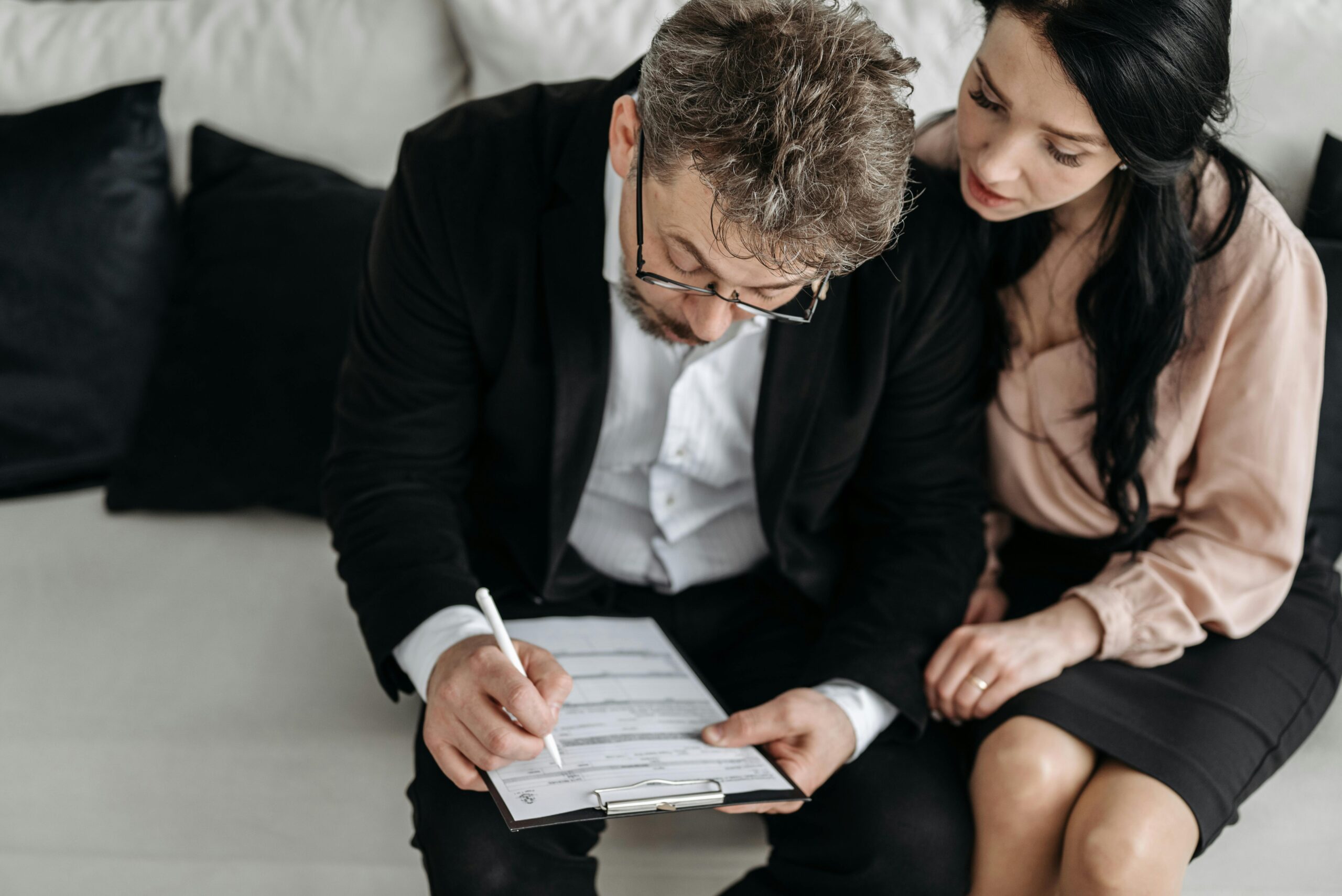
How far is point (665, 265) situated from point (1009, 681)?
62 centimetres

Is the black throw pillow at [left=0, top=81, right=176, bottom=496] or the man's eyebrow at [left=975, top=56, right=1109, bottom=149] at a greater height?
the man's eyebrow at [left=975, top=56, right=1109, bottom=149]

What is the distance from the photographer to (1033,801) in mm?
1187

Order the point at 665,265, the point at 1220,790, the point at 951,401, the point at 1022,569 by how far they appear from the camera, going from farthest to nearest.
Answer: the point at 1022,569, the point at 951,401, the point at 1220,790, the point at 665,265

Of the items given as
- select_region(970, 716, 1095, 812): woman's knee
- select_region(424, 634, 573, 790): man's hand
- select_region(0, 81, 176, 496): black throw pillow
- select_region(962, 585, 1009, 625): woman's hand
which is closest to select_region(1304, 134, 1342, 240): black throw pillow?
select_region(962, 585, 1009, 625): woman's hand

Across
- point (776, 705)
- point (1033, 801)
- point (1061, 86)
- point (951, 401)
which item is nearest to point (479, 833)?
point (776, 705)

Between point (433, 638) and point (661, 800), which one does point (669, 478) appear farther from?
point (661, 800)

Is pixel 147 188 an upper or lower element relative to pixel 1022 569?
upper

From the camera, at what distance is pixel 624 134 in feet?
3.63

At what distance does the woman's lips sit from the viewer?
1193 millimetres

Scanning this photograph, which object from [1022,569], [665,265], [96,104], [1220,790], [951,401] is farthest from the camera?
[96,104]

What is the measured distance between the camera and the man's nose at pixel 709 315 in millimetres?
1082

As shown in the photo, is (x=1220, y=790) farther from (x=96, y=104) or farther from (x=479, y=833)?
(x=96, y=104)

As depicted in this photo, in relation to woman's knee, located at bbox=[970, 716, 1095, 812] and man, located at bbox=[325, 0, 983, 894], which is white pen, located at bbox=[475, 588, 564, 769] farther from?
woman's knee, located at bbox=[970, 716, 1095, 812]

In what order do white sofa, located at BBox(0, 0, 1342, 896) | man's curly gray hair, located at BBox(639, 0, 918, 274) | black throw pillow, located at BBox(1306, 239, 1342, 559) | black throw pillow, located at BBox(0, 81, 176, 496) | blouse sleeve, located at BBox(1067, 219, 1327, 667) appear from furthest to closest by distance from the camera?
black throw pillow, located at BBox(0, 81, 176, 496)
black throw pillow, located at BBox(1306, 239, 1342, 559)
white sofa, located at BBox(0, 0, 1342, 896)
blouse sleeve, located at BBox(1067, 219, 1327, 667)
man's curly gray hair, located at BBox(639, 0, 918, 274)
